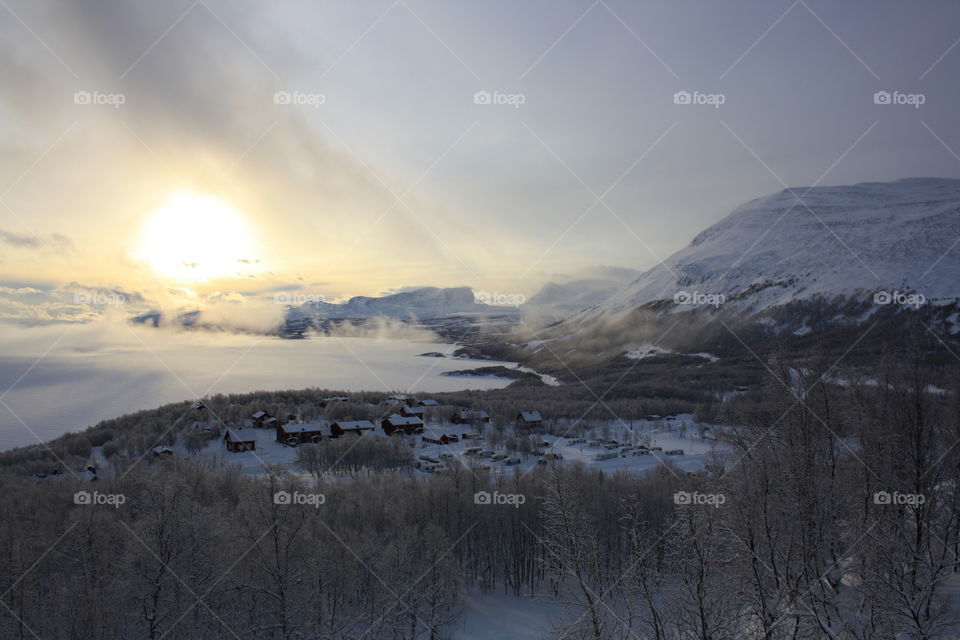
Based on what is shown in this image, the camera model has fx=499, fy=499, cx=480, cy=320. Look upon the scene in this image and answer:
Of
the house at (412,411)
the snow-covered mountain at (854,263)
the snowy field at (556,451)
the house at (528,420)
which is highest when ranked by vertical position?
the snow-covered mountain at (854,263)

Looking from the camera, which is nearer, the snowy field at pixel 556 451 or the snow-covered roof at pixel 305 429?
the snowy field at pixel 556 451

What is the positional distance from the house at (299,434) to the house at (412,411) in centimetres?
1133

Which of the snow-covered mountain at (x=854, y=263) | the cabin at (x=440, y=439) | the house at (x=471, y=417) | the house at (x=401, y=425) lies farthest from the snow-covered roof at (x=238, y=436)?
the snow-covered mountain at (x=854, y=263)

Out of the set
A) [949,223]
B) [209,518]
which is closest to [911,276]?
[949,223]

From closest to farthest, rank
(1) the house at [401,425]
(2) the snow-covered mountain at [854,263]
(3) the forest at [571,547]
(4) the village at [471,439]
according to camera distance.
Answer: (3) the forest at [571,547]
(4) the village at [471,439]
(1) the house at [401,425]
(2) the snow-covered mountain at [854,263]

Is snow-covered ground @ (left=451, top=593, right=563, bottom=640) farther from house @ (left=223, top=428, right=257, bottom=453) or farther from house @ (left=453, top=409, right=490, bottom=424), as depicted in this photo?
house @ (left=453, top=409, right=490, bottom=424)

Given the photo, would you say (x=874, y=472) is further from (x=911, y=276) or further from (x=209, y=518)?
(x=911, y=276)

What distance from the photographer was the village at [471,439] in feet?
169

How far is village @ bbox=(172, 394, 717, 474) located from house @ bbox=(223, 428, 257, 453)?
0.11m

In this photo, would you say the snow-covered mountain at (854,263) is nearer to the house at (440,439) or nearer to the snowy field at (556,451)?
the snowy field at (556,451)

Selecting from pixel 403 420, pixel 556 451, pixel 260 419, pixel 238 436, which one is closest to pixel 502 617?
pixel 556 451

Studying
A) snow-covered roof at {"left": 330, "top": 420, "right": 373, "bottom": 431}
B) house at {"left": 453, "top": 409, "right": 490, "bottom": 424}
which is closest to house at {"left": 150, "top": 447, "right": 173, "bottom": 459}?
snow-covered roof at {"left": 330, "top": 420, "right": 373, "bottom": 431}

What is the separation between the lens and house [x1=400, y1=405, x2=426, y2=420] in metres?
69.8

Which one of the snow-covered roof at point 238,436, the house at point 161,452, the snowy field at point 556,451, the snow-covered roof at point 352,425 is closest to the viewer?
the snowy field at point 556,451
